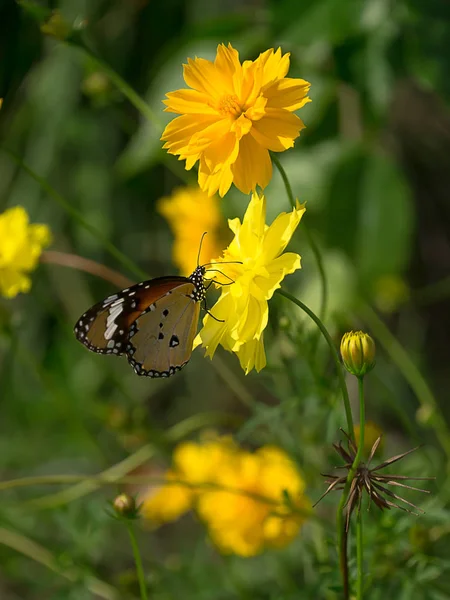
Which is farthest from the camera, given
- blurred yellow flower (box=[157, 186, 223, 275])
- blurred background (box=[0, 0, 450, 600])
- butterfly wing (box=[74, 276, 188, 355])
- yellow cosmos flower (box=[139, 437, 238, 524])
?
blurred yellow flower (box=[157, 186, 223, 275])

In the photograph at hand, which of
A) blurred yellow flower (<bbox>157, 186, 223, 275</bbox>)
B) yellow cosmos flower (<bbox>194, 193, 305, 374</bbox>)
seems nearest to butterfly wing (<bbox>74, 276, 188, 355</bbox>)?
yellow cosmos flower (<bbox>194, 193, 305, 374</bbox>)

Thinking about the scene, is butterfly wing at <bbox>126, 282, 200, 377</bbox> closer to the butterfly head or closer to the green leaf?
the butterfly head

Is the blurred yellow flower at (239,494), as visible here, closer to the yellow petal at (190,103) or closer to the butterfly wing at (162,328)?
the butterfly wing at (162,328)

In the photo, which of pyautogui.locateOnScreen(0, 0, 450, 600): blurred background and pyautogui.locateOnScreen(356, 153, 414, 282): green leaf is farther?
pyautogui.locateOnScreen(356, 153, 414, 282): green leaf

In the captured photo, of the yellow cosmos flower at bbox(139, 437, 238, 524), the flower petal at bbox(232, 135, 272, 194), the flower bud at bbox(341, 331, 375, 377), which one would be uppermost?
the flower petal at bbox(232, 135, 272, 194)

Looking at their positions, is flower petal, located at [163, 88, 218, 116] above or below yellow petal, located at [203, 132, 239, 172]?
above

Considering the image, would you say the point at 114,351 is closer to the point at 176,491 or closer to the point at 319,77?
the point at 176,491

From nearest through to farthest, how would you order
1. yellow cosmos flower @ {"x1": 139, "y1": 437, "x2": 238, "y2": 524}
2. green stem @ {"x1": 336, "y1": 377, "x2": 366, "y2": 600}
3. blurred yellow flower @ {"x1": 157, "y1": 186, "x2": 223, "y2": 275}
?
green stem @ {"x1": 336, "y1": 377, "x2": 366, "y2": 600} → yellow cosmos flower @ {"x1": 139, "y1": 437, "x2": 238, "y2": 524} → blurred yellow flower @ {"x1": 157, "y1": 186, "x2": 223, "y2": 275}

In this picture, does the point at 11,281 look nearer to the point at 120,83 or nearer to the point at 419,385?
the point at 120,83
